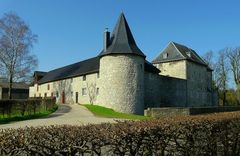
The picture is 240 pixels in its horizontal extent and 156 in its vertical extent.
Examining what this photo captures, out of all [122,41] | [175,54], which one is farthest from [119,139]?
[175,54]

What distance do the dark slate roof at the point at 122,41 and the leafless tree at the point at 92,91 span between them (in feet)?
16.7

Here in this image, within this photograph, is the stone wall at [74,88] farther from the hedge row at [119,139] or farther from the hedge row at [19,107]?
the hedge row at [119,139]

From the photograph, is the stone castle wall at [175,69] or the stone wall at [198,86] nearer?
the stone castle wall at [175,69]

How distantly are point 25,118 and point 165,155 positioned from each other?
17.9 metres

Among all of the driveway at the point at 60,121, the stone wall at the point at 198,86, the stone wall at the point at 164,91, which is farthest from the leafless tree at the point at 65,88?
the driveway at the point at 60,121

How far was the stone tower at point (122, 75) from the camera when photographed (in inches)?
1305

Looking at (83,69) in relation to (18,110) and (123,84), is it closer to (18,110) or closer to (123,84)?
(123,84)

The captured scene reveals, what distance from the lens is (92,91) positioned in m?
39.1

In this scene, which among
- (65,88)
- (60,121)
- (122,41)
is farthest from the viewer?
(65,88)

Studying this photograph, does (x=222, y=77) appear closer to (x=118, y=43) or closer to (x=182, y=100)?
(x=182, y=100)

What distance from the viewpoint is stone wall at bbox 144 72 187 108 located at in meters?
38.6

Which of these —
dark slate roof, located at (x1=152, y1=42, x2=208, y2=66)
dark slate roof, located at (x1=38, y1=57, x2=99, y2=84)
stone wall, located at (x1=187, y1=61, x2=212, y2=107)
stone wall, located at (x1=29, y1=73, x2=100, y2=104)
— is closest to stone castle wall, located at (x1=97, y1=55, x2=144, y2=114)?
stone wall, located at (x1=29, y1=73, x2=100, y2=104)

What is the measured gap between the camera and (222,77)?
184 ft

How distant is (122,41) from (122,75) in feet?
12.7
